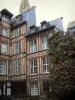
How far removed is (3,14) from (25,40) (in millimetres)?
5738

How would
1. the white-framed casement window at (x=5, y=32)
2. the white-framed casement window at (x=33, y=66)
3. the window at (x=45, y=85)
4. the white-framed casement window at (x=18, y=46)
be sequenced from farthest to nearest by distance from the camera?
the white-framed casement window at (x=5, y=32) → the white-framed casement window at (x=18, y=46) → the white-framed casement window at (x=33, y=66) → the window at (x=45, y=85)

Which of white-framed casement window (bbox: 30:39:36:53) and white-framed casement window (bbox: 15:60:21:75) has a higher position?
white-framed casement window (bbox: 30:39:36:53)

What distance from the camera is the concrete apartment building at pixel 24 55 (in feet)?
83.3

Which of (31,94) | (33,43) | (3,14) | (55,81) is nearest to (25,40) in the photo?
(33,43)

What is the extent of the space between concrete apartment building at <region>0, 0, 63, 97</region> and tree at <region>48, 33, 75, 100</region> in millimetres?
5407

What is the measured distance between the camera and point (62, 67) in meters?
17.6

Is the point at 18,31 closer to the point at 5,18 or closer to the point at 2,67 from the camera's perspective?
the point at 5,18

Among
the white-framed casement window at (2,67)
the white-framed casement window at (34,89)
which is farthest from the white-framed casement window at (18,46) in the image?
the white-framed casement window at (34,89)

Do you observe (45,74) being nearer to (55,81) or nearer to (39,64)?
(39,64)

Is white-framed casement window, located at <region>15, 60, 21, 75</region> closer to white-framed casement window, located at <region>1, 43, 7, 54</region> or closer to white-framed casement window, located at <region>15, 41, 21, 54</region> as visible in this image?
white-framed casement window, located at <region>15, 41, 21, 54</region>

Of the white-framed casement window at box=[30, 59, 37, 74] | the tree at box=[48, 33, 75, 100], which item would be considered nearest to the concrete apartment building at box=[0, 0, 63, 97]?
the white-framed casement window at box=[30, 59, 37, 74]

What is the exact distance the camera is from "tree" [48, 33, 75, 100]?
16938mm

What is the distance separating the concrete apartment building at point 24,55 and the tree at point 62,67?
17.7ft

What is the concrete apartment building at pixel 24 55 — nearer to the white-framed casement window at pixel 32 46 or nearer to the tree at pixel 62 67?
the white-framed casement window at pixel 32 46
